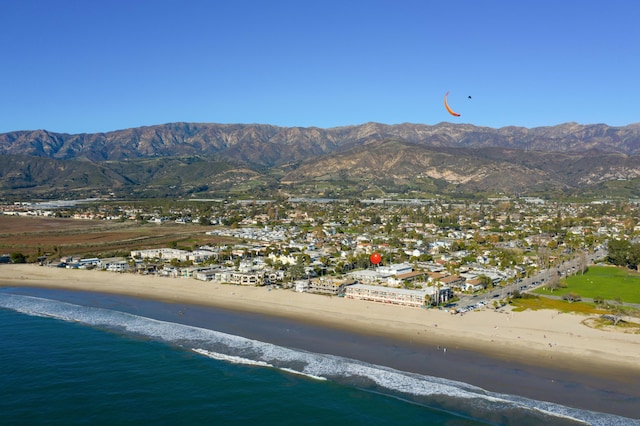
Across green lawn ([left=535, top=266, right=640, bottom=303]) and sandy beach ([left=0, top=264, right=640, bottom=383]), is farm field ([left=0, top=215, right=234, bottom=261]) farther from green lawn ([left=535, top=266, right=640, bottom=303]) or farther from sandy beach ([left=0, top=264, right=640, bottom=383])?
green lawn ([left=535, top=266, right=640, bottom=303])

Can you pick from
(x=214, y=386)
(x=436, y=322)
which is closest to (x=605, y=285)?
(x=436, y=322)

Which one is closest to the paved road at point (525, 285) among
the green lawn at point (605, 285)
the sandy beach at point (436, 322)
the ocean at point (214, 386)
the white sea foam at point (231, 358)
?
the green lawn at point (605, 285)

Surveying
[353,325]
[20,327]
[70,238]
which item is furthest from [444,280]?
[70,238]

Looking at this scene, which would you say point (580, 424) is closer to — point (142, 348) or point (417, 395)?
point (417, 395)

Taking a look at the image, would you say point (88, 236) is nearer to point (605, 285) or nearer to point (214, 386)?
point (214, 386)

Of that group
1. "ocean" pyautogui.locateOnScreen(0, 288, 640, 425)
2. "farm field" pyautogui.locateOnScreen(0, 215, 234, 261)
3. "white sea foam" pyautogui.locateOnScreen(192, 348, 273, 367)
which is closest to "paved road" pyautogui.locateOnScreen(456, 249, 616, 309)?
"ocean" pyautogui.locateOnScreen(0, 288, 640, 425)
